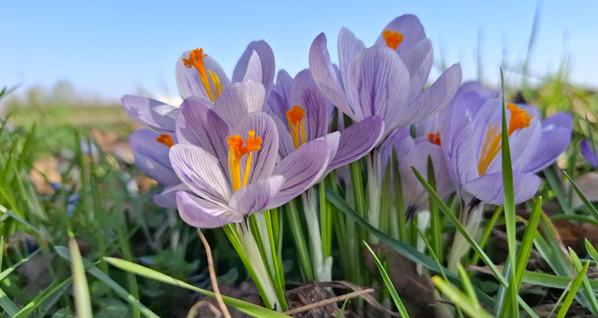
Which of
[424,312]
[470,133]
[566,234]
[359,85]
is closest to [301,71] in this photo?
[359,85]

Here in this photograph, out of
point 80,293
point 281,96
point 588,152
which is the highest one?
point 281,96

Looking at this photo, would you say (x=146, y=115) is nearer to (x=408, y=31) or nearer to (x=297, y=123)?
(x=297, y=123)

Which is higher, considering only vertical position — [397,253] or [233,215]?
[233,215]

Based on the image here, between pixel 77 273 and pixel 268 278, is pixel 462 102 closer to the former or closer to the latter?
pixel 268 278

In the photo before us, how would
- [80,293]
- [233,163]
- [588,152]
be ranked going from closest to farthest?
[80,293] → [233,163] → [588,152]

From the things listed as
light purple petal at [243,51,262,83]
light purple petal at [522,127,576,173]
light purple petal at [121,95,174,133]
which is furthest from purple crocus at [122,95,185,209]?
light purple petal at [522,127,576,173]

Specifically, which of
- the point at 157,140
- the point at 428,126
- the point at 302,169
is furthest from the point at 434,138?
the point at 157,140

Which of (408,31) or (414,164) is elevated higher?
(408,31)
